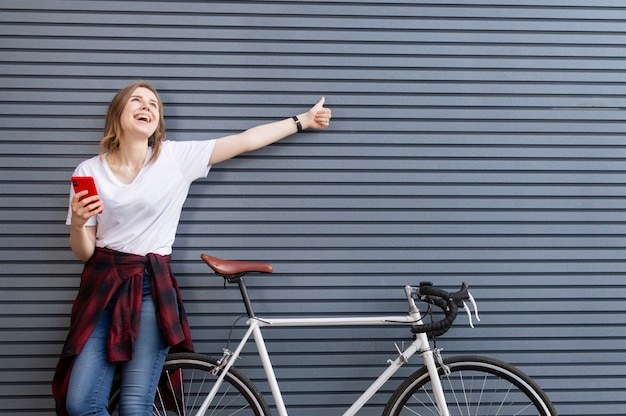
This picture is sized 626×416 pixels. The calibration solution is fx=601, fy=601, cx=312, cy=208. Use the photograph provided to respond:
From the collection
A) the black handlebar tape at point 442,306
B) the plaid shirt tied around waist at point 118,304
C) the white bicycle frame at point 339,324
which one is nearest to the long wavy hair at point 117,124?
the plaid shirt tied around waist at point 118,304

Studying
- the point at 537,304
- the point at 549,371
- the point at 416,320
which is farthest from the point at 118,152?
the point at 549,371

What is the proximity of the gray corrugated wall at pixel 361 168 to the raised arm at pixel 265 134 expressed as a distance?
0.41ft

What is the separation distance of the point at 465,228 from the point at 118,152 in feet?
6.38

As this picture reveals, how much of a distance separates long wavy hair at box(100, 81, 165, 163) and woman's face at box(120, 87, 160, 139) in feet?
0.11

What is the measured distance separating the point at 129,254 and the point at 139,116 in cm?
69

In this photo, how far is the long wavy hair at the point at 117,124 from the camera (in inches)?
121

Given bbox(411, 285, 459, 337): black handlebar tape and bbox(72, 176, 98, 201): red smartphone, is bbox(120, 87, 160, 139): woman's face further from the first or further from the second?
bbox(411, 285, 459, 337): black handlebar tape

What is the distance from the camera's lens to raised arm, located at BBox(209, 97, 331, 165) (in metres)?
3.21

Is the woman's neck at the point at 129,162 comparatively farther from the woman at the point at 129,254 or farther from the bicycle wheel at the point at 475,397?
the bicycle wheel at the point at 475,397

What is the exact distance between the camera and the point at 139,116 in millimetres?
3020

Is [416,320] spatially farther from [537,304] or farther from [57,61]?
[57,61]

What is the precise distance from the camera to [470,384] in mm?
3387

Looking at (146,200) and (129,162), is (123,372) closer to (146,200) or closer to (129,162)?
(146,200)

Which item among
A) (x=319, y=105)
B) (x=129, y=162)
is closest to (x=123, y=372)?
(x=129, y=162)
